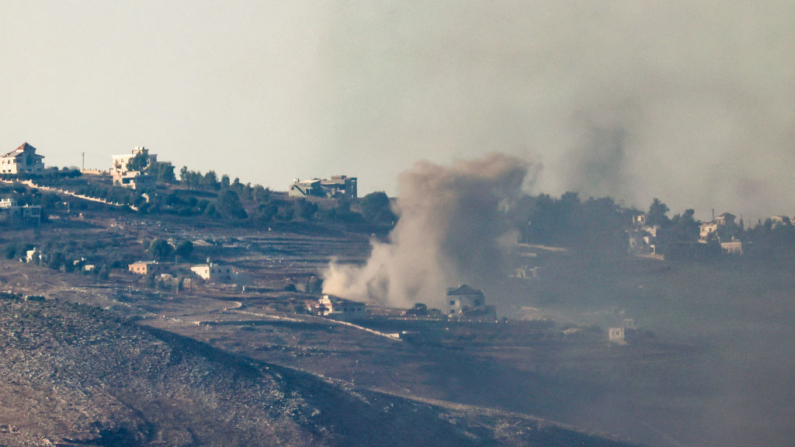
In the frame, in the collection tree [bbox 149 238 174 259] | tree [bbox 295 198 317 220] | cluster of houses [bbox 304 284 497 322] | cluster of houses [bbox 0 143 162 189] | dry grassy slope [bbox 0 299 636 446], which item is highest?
cluster of houses [bbox 0 143 162 189]

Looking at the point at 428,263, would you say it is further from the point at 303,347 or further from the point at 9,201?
the point at 9,201

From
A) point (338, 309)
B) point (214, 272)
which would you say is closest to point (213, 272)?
point (214, 272)

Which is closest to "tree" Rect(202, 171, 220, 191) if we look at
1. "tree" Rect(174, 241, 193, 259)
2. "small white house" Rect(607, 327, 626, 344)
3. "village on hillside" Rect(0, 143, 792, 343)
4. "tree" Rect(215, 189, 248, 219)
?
"village on hillside" Rect(0, 143, 792, 343)

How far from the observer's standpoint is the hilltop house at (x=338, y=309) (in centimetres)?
9331

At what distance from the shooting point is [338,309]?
A: 309 feet

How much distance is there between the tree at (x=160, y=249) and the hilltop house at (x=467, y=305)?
26.6 meters

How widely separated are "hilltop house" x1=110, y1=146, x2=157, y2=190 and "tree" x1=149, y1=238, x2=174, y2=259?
35801 millimetres

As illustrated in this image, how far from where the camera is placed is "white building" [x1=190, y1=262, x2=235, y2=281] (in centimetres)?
10794

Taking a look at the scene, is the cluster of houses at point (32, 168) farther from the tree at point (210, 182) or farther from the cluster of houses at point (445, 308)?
the cluster of houses at point (445, 308)

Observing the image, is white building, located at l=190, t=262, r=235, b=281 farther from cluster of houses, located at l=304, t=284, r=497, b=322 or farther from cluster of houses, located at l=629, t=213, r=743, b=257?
cluster of houses, located at l=629, t=213, r=743, b=257

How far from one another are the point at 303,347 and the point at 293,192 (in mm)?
90751

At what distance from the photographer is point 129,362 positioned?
6231 cm

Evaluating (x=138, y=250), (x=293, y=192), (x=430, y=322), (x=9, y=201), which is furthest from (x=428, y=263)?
(x=293, y=192)

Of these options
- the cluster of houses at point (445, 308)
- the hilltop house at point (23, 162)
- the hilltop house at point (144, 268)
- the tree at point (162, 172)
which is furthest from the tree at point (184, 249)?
the tree at point (162, 172)
